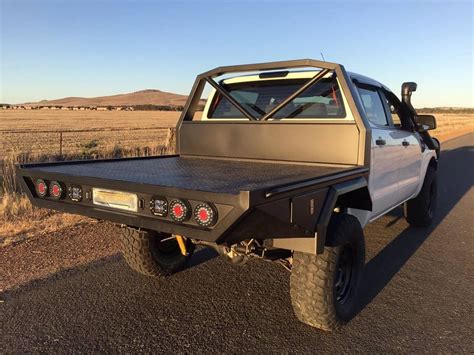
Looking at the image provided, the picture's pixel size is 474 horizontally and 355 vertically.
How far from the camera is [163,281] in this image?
4.13 meters

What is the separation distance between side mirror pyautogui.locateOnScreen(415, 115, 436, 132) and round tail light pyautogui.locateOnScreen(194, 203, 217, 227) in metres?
4.14

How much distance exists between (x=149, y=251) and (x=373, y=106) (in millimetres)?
2785

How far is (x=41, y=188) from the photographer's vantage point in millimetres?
3250

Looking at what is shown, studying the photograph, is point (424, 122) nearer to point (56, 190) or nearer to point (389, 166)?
point (389, 166)

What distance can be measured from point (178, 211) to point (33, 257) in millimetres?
2708

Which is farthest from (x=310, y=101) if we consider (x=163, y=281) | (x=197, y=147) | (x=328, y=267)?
(x=163, y=281)

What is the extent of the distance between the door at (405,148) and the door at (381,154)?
0.13m

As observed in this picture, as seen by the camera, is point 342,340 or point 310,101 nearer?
point 342,340

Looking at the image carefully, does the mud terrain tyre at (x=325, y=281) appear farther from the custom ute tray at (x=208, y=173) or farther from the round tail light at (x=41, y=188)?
the round tail light at (x=41, y=188)

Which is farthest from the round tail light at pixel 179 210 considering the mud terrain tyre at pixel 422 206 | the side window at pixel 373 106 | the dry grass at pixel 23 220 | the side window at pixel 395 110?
the mud terrain tyre at pixel 422 206

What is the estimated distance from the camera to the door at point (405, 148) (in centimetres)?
500

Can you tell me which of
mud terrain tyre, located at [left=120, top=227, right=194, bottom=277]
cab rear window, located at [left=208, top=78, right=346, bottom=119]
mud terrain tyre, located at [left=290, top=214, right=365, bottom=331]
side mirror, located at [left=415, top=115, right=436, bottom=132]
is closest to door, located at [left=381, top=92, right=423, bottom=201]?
side mirror, located at [left=415, top=115, right=436, bottom=132]

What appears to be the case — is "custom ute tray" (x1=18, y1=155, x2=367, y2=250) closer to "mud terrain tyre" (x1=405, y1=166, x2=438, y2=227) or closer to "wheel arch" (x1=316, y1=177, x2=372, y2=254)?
"wheel arch" (x1=316, y1=177, x2=372, y2=254)

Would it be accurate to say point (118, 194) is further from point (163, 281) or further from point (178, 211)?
point (163, 281)
